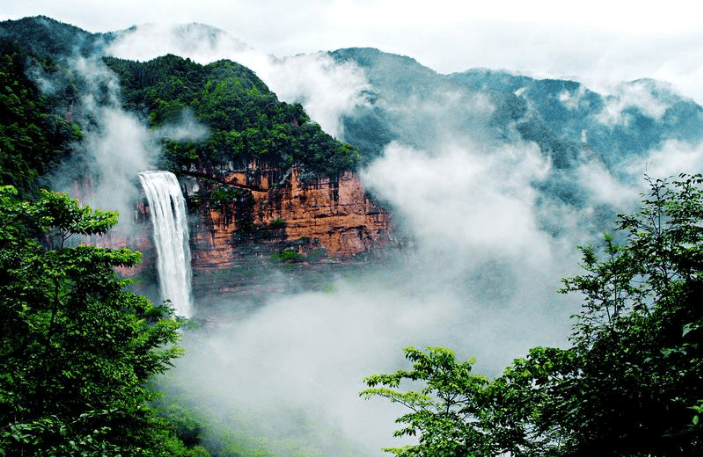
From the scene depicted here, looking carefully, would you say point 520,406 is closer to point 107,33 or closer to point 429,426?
point 429,426

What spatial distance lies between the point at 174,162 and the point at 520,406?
4082cm

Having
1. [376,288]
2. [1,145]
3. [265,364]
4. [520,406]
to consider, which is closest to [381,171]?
[376,288]

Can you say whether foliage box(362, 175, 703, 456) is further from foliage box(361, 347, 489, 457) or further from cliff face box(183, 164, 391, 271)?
cliff face box(183, 164, 391, 271)

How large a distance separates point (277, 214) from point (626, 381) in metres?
43.1

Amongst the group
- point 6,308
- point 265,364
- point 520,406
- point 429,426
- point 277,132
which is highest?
point 277,132

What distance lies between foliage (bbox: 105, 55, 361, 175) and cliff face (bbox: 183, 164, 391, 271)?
4.95 feet

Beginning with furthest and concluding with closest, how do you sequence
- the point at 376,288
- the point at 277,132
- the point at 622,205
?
the point at 622,205
the point at 376,288
the point at 277,132

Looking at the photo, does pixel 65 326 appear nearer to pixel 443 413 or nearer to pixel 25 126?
pixel 443 413

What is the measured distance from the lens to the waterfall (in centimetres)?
3809

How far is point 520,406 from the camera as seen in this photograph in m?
6.30

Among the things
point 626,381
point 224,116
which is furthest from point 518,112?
point 626,381

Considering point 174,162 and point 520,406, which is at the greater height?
point 174,162

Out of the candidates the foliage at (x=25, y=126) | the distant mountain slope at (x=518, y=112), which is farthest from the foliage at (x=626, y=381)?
the distant mountain slope at (x=518, y=112)

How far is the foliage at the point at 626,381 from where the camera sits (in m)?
4.20
